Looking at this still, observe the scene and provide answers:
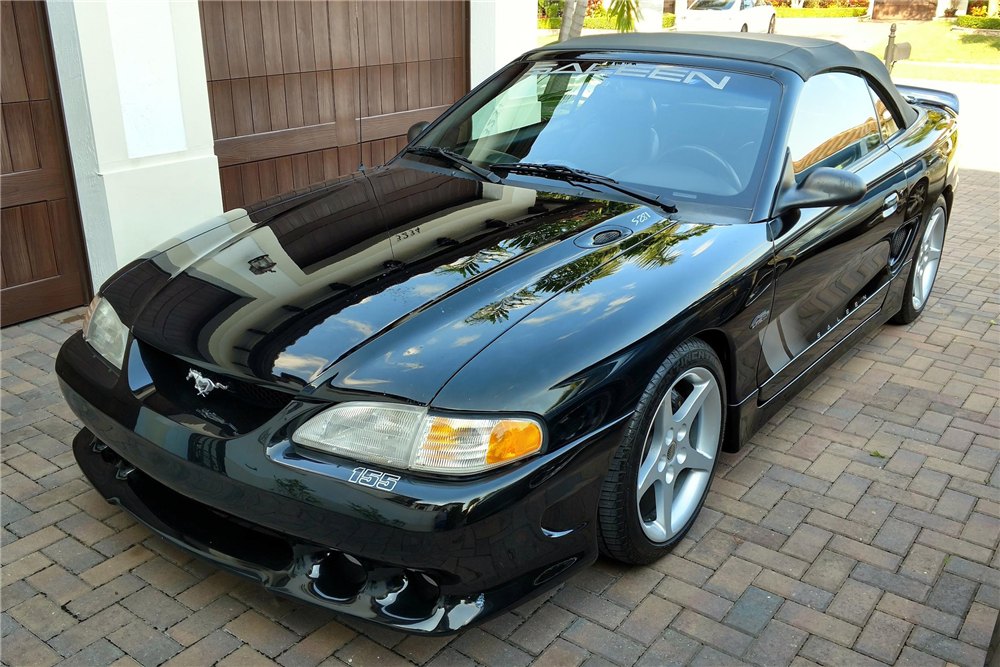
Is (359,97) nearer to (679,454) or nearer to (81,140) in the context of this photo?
(81,140)

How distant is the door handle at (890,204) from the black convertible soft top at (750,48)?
63cm

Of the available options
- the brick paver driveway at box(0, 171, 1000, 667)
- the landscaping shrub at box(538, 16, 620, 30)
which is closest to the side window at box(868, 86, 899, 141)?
the brick paver driveway at box(0, 171, 1000, 667)

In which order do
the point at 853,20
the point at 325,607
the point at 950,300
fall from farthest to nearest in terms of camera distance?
the point at 853,20
the point at 950,300
the point at 325,607

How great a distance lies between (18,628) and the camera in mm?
2598

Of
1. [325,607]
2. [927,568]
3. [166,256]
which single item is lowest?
[927,568]

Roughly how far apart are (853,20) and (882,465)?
3417 centimetres

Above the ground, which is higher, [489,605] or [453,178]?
[453,178]

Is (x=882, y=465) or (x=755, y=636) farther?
(x=882, y=465)

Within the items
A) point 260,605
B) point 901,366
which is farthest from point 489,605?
point 901,366

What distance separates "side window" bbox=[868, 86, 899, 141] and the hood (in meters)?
1.76

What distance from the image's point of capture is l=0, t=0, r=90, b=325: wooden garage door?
4.68 meters

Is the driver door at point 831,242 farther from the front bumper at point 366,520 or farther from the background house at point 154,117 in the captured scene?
the background house at point 154,117

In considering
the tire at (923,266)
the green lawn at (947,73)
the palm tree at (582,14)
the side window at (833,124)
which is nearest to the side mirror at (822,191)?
the side window at (833,124)

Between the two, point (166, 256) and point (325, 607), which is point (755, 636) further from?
point (166, 256)
